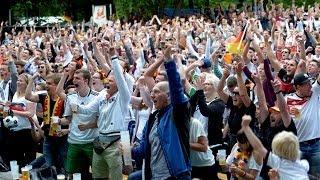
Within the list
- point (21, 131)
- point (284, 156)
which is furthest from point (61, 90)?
point (284, 156)

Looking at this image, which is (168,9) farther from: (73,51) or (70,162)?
(70,162)

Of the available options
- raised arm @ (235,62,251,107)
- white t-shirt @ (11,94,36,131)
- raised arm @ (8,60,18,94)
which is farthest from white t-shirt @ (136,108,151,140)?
raised arm @ (8,60,18,94)

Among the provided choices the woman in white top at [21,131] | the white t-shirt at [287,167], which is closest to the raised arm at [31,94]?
the woman in white top at [21,131]

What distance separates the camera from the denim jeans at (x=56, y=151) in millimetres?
10258

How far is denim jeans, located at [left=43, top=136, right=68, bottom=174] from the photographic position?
10258 mm

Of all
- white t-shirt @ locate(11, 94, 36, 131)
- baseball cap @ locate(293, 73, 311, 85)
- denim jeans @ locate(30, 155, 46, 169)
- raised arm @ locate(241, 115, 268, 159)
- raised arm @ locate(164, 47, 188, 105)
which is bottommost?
denim jeans @ locate(30, 155, 46, 169)

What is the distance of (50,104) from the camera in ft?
34.6

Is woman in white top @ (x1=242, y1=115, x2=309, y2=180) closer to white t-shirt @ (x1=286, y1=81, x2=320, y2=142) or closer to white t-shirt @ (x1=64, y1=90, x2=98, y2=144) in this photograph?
white t-shirt @ (x1=286, y1=81, x2=320, y2=142)

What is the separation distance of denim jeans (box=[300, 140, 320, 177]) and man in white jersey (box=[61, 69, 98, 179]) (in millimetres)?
2477

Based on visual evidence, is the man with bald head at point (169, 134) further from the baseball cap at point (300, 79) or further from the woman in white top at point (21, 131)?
the woman in white top at point (21, 131)

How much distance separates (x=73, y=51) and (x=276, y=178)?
1010cm

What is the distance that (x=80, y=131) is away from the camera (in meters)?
9.73

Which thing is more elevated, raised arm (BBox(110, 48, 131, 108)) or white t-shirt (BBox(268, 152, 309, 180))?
raised arm (BBox(110, 48, 131, 108))

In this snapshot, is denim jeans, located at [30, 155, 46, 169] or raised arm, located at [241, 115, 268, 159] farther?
denim jeans, located at [30, 155, 46, 169]
